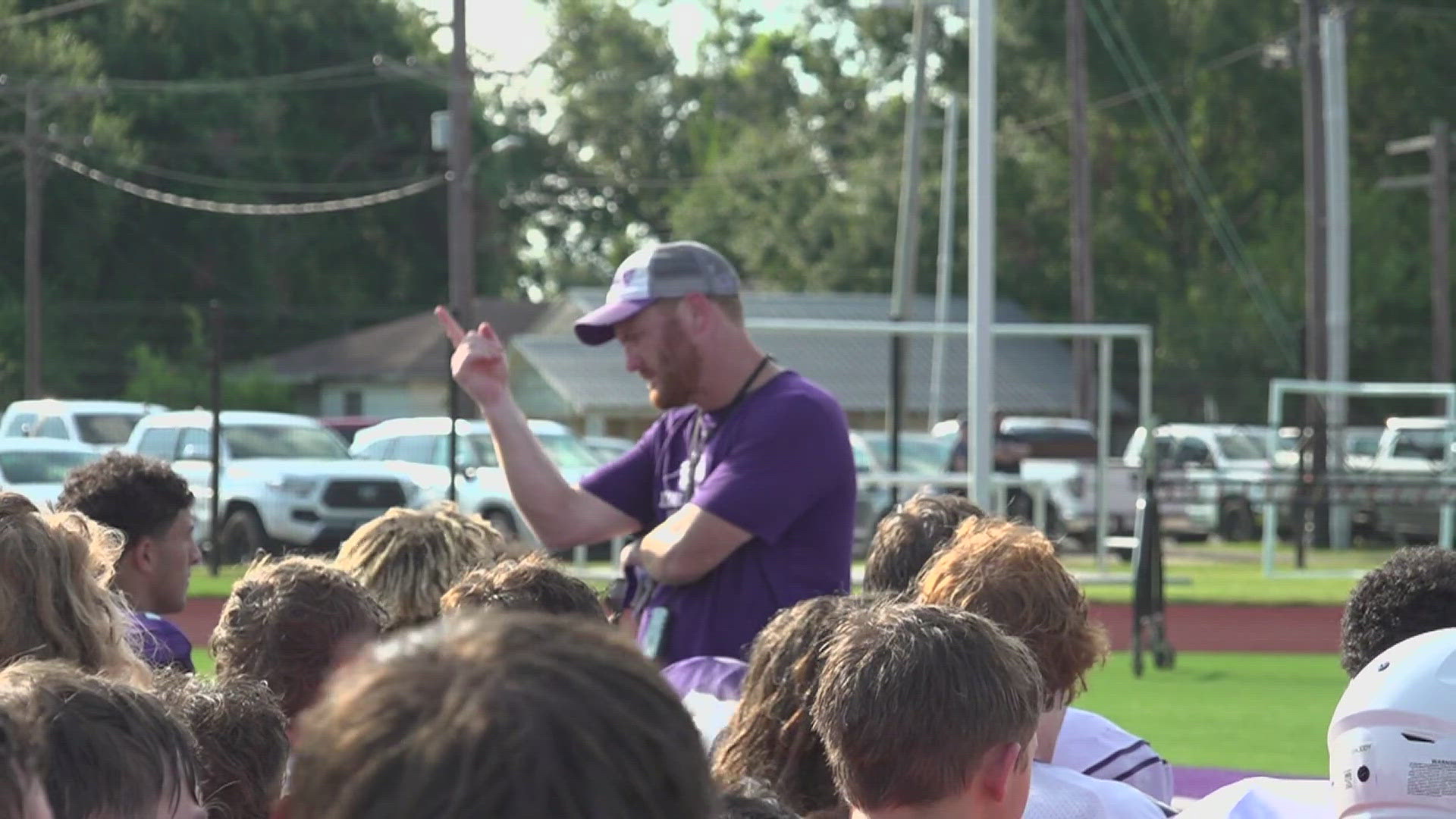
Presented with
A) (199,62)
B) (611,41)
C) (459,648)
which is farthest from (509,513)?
(611,41)

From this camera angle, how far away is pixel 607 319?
5387mm

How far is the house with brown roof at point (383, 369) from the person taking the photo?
54312mm

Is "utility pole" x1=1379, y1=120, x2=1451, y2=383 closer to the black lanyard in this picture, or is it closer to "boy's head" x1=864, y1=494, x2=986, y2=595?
the black lanyard

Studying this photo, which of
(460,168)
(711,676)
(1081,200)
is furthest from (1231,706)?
(1081,200)

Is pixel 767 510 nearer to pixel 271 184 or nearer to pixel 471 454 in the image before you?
pixel 471 454

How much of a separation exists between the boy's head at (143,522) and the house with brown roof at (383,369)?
48161mm

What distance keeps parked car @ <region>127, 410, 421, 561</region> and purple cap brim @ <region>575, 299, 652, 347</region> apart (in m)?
17.6

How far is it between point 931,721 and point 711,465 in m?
2.59

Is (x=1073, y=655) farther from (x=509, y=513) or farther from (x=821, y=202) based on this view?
(x=821, y=202)

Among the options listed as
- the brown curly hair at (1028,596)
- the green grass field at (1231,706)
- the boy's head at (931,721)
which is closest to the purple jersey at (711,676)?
the brown curly hair at (1028,596)

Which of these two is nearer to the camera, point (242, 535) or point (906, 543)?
point (906, 543)

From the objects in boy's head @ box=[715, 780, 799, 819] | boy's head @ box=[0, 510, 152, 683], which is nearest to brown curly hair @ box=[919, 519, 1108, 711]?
boy's head @ box=[715, 780, 799, 819]

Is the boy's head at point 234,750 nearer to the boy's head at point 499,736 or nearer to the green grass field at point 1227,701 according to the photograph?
the boy's head at point 499,736

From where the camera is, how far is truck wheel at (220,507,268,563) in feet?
76.2
